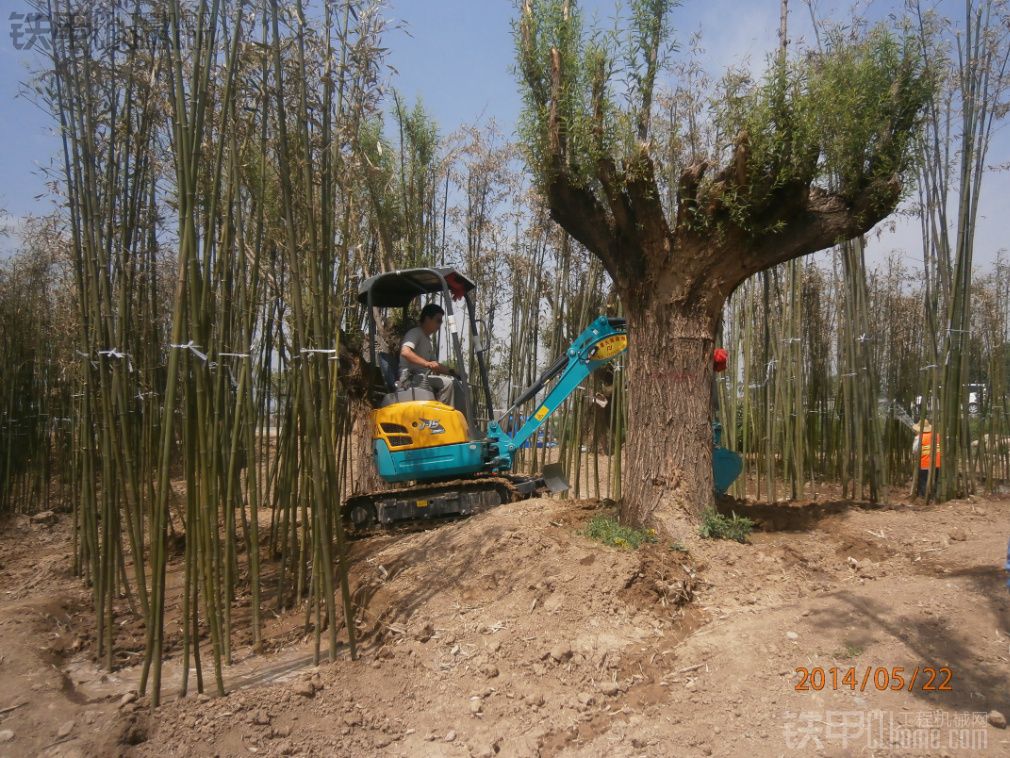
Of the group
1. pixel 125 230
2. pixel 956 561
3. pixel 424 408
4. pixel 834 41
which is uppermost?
pixel 834 41

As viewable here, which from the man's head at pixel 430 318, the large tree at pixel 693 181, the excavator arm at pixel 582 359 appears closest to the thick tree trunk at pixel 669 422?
the large tree at pixel 693 181

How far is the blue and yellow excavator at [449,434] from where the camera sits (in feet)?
19.1

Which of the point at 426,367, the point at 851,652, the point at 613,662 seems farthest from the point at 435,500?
the point at 851,652

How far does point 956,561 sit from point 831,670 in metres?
1.45

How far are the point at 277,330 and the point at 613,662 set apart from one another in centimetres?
366

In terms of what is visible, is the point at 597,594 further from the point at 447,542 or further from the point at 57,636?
the point at 57,636

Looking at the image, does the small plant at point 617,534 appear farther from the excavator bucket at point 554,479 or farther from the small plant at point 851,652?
the excavator bucket at point 554,479

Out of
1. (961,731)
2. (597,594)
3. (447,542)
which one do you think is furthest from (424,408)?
(961,731)

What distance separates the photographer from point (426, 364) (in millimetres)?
5871

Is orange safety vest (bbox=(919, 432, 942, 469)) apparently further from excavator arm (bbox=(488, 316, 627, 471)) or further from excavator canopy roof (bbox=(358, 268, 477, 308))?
excavator canopy roof (bbox=(358, 268, 477, 308))

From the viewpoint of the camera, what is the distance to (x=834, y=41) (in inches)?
212

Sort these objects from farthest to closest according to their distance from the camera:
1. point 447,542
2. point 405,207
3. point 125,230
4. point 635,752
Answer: point 405,207, point 447,542, point 125,230, point 635,752

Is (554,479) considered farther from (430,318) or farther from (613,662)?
(613,662)

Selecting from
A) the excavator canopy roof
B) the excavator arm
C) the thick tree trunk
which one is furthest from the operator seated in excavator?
the thick tree trunk
